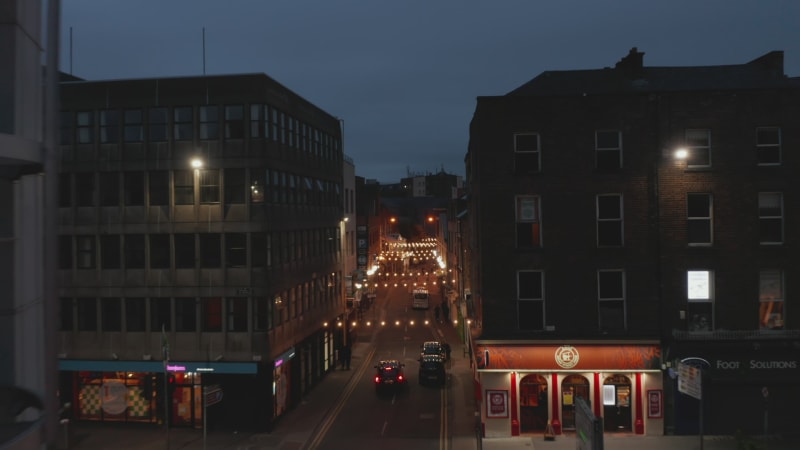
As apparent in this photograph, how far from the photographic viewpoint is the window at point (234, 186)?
2612 cm

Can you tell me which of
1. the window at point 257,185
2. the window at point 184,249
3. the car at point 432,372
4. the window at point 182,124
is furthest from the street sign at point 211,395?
the car at point 432,372

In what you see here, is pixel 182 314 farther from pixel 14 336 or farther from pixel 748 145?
pixel 748 145

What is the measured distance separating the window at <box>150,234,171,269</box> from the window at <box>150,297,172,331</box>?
1.47 metres

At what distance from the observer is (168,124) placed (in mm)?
26438

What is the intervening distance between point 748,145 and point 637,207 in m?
4.69

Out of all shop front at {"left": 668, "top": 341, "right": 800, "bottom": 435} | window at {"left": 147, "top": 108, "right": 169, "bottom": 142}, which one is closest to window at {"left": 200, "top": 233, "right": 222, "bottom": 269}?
window at {"left": 147, "top": 108, "right": 169, "bottom": 142}

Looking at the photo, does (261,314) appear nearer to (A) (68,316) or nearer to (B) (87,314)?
(B) (87,314)

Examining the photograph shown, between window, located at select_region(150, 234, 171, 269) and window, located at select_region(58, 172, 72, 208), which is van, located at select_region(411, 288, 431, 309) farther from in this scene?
window, located at select_region(58, 172, 72, 208)

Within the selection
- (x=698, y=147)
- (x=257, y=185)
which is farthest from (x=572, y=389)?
(x=257, y=185)

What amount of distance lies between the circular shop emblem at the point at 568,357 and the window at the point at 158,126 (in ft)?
62.2

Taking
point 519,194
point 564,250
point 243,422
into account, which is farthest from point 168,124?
point 564,250

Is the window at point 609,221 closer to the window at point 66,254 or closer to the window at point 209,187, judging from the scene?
the window at point 209,187

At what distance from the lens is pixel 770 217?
2277 centimetres

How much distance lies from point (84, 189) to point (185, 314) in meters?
7.33
